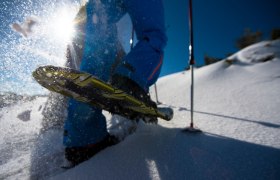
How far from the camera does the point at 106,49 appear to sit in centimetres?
134

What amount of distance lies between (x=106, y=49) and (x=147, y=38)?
0.28 meters

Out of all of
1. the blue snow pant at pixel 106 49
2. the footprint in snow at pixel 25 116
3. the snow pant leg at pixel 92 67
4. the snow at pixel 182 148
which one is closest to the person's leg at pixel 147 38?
the blue snow pant at pixel 106 49

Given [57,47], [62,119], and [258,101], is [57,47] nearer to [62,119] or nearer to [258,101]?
[62,119]

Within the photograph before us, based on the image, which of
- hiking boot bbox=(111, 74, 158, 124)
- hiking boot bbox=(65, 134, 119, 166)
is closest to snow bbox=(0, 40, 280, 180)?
hiking boot bbox=(65, 134, 119, 166)

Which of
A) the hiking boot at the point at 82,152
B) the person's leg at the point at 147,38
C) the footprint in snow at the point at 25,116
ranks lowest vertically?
the hiking boot at the point at 82,152

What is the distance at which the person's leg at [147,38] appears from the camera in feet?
3.91

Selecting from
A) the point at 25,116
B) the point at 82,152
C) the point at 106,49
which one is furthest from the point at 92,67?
the point at 25,116

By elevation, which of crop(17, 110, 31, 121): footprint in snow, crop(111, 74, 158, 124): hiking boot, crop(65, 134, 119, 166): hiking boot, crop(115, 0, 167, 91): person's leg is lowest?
crop(65, 134, 119, 166): hiking boot

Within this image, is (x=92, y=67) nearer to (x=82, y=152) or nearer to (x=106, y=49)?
(x=106, y=49)

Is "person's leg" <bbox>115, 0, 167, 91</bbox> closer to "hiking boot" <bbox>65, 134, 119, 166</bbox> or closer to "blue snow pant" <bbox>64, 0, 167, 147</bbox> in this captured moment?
"blue snow pant" <bbox>64, 0, 167, 147</bbox>

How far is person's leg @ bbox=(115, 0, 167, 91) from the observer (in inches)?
46.9

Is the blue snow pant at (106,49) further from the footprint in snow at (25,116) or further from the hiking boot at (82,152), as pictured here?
the footprint in snow at (25,116)

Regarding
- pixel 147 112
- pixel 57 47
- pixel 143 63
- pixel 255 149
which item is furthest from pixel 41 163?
pixel 57 47

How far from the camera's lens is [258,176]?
0.79 m
